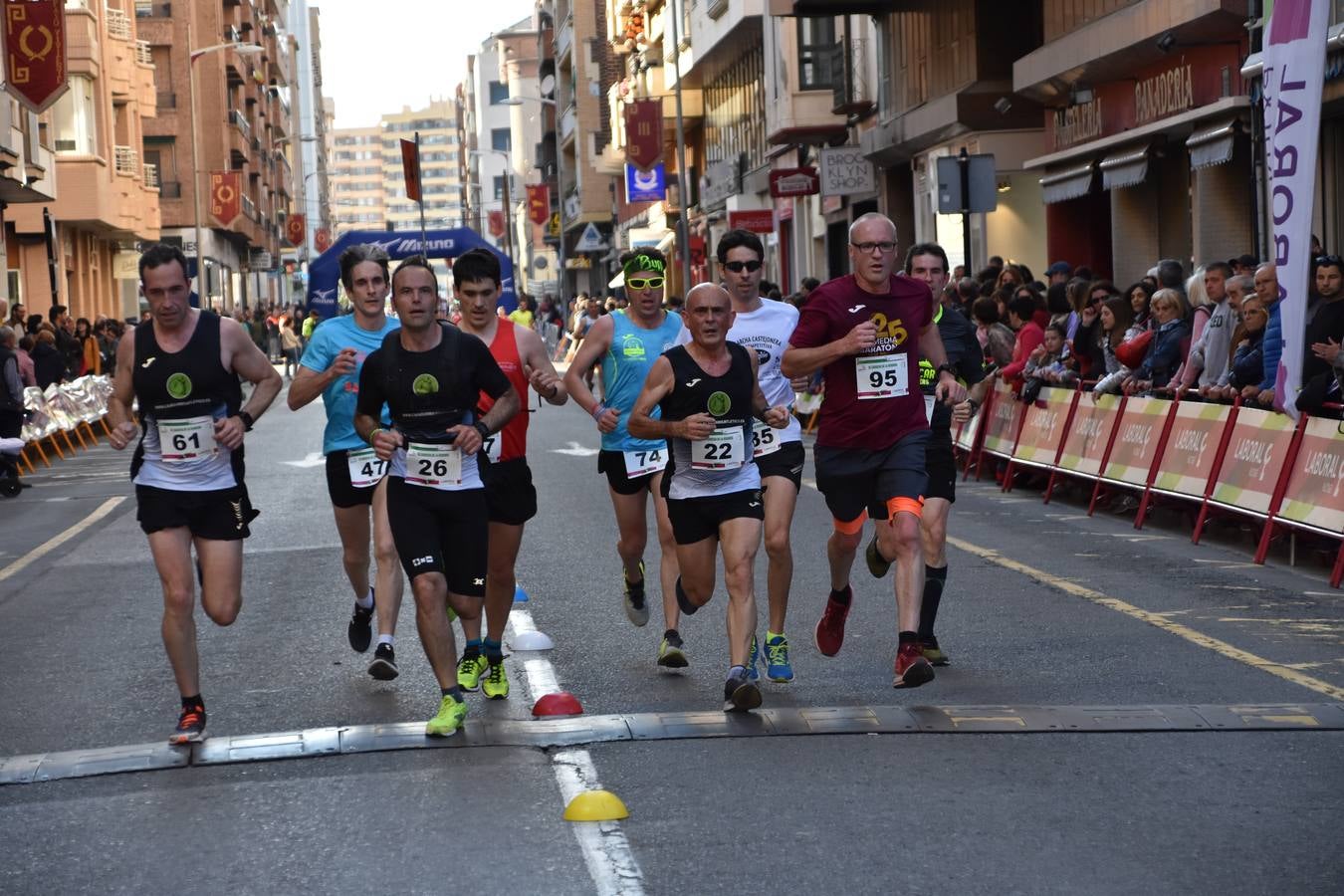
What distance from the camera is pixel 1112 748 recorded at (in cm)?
734

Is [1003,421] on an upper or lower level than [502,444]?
lower

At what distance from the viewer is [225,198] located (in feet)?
247

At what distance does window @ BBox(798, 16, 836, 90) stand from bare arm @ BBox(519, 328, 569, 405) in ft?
117

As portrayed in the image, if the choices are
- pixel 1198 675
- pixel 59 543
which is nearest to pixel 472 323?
pixel 1198 675

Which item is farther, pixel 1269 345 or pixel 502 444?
pixel 1269 345

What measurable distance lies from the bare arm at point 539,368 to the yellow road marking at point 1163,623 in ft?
10.3

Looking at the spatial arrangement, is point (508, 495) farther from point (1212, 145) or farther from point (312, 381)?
point (1212, 145)

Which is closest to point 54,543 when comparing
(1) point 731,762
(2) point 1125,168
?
(1) point 731,762

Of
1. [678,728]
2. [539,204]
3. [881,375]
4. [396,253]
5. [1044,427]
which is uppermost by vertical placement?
[539,204]

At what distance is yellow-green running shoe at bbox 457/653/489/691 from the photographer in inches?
334

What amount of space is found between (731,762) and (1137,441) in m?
9.36

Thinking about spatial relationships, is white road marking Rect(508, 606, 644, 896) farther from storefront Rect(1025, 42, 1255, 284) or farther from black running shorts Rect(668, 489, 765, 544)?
storefront Rect(1025, 42, 1255, 284)

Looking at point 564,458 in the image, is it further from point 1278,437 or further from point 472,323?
point 472,323

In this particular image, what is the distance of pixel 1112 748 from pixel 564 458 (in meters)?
16.3
